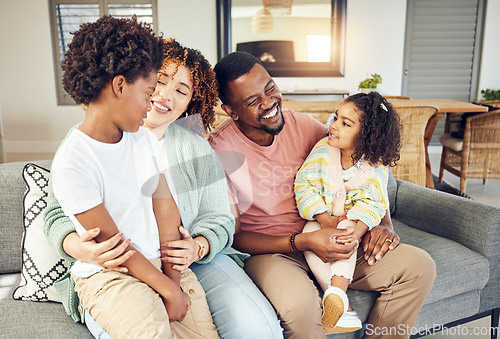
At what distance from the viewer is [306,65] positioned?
5496 mm

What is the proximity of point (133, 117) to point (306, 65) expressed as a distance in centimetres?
495

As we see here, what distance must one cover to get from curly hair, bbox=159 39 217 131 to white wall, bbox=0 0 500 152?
4313 millimetres

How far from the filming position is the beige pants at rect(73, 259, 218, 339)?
0.82 meters

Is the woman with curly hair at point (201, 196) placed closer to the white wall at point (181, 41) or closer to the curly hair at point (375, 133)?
the curly hair at point (375, 133)

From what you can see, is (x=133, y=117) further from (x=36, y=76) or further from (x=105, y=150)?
(x=36, y=76)

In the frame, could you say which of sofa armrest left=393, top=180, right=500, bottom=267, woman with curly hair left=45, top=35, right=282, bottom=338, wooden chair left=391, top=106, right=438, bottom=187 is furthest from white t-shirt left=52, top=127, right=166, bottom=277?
wooden chair left=391, top=106, right=438, bottom=187

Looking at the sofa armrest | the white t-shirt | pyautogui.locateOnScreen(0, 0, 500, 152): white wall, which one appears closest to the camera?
the white t-shirt

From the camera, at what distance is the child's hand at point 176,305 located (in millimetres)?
884

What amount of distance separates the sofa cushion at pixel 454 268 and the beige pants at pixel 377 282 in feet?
0.51

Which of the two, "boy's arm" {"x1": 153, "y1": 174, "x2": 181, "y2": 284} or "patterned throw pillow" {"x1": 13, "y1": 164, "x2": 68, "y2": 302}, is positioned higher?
"boy's arm" {"x1": 153, "y1": 174, "x2": 181, "y2": 284}

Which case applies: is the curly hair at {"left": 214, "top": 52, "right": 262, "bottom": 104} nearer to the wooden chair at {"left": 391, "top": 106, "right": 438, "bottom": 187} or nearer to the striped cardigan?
the striped cardigan

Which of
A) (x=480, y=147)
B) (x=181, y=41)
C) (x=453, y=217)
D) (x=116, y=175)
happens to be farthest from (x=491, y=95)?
(x=116, y=175)

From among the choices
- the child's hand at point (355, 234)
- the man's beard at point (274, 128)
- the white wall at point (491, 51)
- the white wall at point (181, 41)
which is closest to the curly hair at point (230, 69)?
the man's beard at point (274, 128)

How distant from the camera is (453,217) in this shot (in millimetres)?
1610
